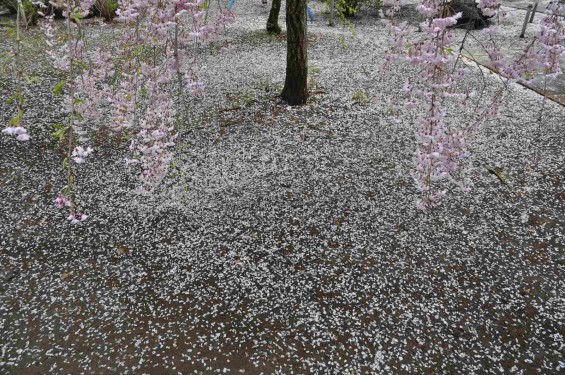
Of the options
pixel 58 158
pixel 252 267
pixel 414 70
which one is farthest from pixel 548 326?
pixel 414 70

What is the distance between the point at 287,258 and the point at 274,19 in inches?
227

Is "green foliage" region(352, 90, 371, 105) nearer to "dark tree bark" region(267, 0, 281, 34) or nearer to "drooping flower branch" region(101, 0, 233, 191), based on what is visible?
"drooping flower branch" region(101, 0, 233, 191)

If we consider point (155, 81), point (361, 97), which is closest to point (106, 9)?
point (361, 97)

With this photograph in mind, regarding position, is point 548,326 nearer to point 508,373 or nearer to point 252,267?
point 508,373

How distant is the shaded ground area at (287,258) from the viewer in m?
1.96

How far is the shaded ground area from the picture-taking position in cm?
196

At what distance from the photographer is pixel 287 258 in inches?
99.3

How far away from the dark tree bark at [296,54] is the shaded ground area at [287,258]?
48 centimetres

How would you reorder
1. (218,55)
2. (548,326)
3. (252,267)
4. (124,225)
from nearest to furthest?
(548,326)
(252,267)
(124,225)
(218,55)

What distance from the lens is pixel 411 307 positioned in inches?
86.2

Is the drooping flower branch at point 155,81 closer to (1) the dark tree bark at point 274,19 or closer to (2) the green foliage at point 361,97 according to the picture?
(2) the green foliage at point 361,97

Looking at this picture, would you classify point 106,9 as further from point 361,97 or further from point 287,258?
point 287,258

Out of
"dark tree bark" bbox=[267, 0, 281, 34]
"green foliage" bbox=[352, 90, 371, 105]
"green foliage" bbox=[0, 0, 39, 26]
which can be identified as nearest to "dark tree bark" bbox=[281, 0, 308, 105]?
"green foliage" bbox=[352, 90, 371, 105]

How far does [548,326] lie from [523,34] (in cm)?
670
